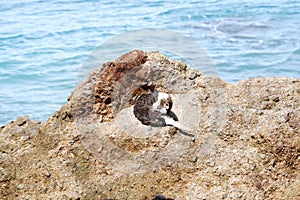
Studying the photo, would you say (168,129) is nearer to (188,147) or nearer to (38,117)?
(188,147)

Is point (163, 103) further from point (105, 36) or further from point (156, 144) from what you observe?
point (105, 36)

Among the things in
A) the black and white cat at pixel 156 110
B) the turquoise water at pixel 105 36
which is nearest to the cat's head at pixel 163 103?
the black and white cat at pixel 156 110

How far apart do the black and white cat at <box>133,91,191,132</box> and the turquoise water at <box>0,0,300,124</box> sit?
607cm

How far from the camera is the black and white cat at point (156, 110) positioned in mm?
2695

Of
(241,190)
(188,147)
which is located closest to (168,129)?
(188,147)

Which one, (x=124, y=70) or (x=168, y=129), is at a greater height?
(x=124, y=70)

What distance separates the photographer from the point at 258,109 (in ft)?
9.24

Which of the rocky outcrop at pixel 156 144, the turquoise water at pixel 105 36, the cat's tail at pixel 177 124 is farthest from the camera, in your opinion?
the turquoise water at pixel 105 36

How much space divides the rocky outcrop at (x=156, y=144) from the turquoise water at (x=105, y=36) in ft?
19.8

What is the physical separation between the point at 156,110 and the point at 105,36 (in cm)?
1117

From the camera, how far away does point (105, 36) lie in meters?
13.6

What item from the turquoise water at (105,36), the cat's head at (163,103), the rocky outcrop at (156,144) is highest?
the cat's head at (163,103)

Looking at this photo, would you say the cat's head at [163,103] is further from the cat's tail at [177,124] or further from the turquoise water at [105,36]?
the turquoise water at [105,36]

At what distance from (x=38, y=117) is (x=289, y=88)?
6354 millimetres
